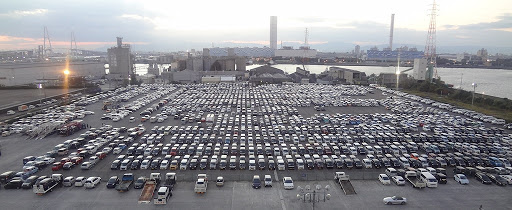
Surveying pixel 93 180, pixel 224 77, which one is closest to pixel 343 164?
pixel 93 180

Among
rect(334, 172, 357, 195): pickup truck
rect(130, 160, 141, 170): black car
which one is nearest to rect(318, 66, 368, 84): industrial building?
rect(334, 172, 357, 195): pickup truck

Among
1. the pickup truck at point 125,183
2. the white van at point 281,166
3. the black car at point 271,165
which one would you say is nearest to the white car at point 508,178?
the white van at point 281,166

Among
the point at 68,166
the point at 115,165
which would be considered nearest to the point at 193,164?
the point at 115,165

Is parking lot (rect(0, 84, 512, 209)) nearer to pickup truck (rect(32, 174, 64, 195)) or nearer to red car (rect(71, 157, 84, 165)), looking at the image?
pickup truck (rect(32, 174, 64, 195))

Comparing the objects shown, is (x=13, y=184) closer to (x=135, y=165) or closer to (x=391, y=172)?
(x=135, y=165)

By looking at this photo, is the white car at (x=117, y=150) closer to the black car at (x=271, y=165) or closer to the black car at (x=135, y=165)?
the black car at (x=135, y=165)

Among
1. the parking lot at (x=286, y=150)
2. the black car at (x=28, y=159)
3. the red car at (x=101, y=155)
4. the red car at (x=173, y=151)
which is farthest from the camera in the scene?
the red car at (x=173, y=151)
